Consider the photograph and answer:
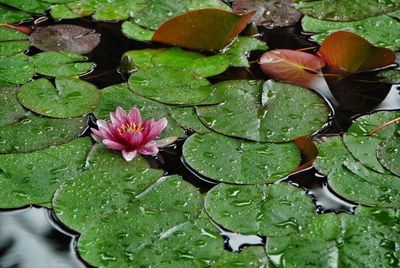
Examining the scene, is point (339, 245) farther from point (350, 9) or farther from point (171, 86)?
point (350, 9)

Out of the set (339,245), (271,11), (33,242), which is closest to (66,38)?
(271,11)

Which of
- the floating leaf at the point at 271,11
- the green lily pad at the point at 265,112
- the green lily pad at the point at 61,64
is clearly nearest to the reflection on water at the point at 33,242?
the green lily pad at the point at 265,112

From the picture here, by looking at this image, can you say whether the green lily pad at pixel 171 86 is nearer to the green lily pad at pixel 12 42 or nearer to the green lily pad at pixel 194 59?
the green lily pad at pixel 194 59

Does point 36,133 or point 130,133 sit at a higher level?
point 130,133

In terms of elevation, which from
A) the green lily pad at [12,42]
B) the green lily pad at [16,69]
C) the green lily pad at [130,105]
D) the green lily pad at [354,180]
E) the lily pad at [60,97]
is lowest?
the green lily pad at [12,42]

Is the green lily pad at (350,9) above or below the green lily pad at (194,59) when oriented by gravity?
above

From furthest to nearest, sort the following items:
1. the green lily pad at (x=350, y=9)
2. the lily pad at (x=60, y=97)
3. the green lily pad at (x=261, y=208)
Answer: the green lily pad at (x=350, y=9), the lily pad at (x=60, y=97), the green lily pad at (x=261, y=208)

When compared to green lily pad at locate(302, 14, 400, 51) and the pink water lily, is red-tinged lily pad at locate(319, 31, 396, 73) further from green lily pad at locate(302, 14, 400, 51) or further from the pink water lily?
the pink water lily
